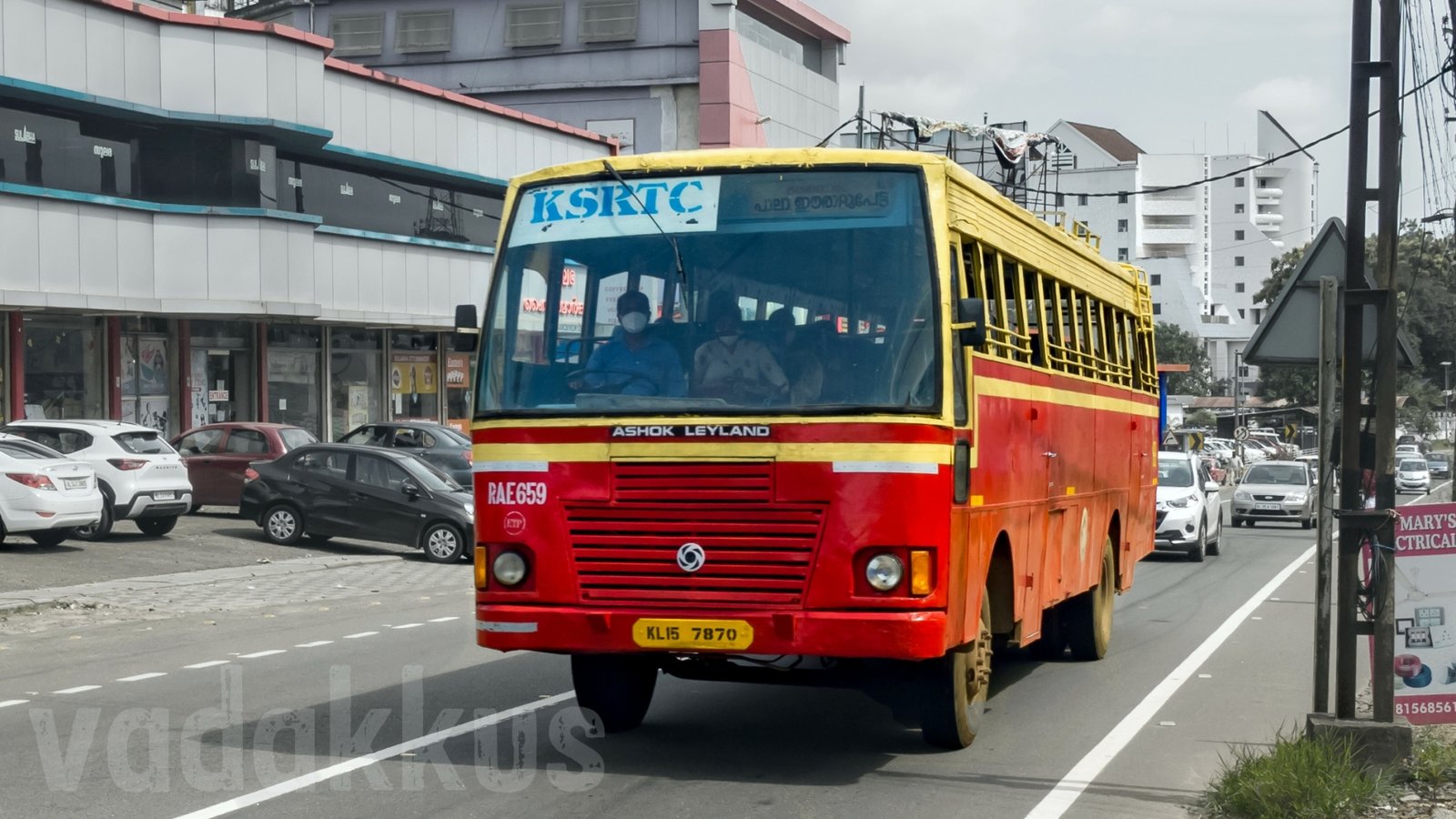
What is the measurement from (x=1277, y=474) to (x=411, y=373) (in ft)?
64.9

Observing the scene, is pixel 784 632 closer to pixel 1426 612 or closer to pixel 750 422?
pixel 750 422

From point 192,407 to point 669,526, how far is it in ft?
85.1

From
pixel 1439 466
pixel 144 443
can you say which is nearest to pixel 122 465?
pixel 144 443

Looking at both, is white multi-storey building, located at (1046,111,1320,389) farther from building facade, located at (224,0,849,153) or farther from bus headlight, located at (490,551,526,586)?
bus headlight, located at (490,551,526,586)

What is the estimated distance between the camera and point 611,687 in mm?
9312

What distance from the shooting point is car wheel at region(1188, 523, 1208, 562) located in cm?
2592

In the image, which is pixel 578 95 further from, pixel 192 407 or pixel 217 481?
pixel 217 481

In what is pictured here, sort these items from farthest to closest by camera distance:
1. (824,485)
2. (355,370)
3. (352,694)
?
(355,370)
(352,694)
(824,485)

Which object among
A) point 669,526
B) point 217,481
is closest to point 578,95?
point 217,481

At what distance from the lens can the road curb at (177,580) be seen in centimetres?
1670

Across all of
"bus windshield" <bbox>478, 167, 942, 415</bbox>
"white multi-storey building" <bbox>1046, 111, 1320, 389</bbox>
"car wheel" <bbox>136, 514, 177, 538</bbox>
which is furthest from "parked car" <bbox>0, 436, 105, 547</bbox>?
"white multi-storey building" <bbox>1046, 111, 1320, 389</bbox>

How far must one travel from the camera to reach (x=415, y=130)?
3775 centimetres

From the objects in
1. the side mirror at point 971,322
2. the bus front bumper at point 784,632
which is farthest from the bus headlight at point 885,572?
the side mirror at point 971,322

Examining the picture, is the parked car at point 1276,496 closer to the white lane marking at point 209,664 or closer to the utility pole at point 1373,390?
the white lane marking at point 209,664
